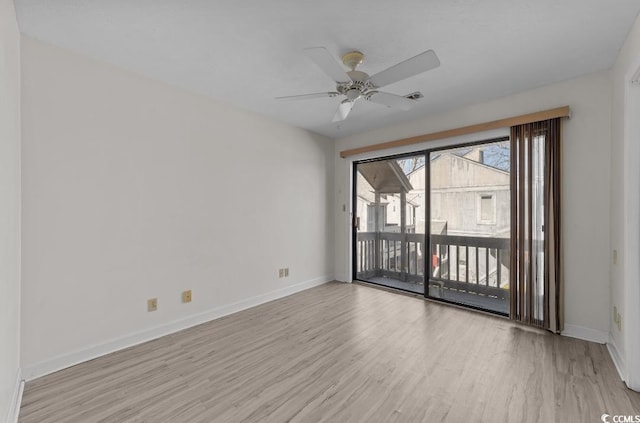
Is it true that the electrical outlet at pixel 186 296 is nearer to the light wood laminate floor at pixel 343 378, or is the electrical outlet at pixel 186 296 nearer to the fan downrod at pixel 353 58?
the light wood laminate floor at pixel 343 378

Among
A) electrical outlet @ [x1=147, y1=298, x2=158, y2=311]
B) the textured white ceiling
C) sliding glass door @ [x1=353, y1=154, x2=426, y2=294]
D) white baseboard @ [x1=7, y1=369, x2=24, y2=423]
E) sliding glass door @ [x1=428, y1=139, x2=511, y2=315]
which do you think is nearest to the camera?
white baseboard @ [x1=7, y1=369, x2=24, y2=423]

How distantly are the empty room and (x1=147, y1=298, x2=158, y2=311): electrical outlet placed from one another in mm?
14

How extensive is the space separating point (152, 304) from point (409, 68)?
293cm

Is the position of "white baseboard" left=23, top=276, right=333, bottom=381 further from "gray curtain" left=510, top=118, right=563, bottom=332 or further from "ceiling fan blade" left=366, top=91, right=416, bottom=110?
"gray curtain" left=510, top=118, right=563, bottom=332

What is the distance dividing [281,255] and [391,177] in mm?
2027

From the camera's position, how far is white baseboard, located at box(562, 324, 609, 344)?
2.49 meters

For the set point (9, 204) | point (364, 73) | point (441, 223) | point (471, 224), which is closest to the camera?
point (9, 204)

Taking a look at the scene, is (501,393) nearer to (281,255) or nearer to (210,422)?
(210,422)

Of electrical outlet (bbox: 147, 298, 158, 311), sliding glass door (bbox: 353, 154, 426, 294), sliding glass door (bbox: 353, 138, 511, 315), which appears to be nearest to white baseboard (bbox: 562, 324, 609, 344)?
sliding glass door (bbox: 353, 138, 511, 315)

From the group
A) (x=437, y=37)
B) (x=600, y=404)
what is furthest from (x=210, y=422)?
(x=437, y=37)

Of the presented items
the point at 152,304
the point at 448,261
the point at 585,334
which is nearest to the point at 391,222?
the point at 448,261

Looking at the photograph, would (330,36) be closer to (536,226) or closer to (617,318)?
(536,226)

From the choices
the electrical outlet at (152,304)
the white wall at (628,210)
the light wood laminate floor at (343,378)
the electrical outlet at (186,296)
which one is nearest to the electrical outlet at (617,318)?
the white wall at (628,210)

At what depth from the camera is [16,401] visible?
1.71m
